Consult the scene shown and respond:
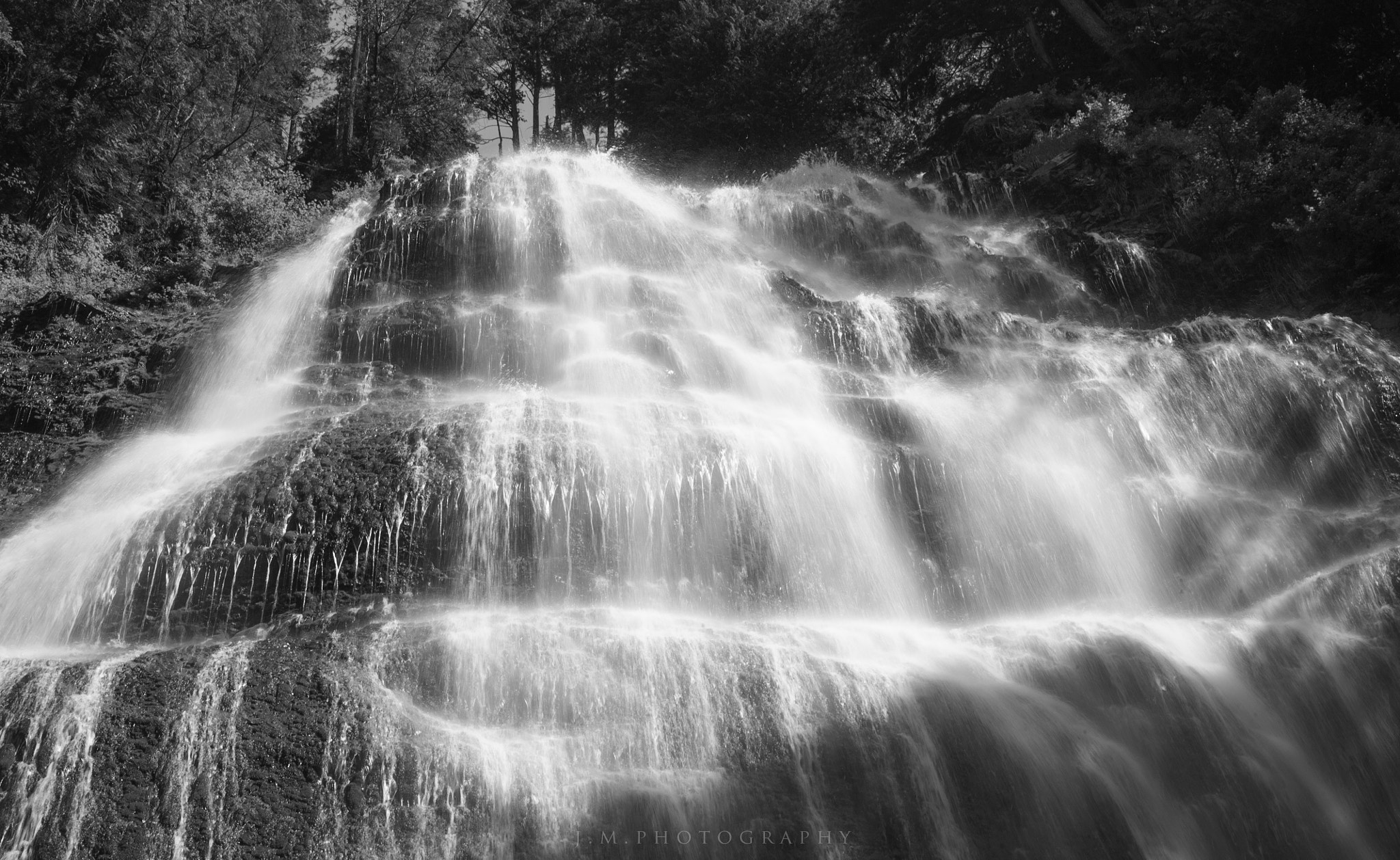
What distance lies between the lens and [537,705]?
7.33m

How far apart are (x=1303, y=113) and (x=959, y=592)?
11.8 m

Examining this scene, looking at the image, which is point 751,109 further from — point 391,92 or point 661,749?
point 661,749

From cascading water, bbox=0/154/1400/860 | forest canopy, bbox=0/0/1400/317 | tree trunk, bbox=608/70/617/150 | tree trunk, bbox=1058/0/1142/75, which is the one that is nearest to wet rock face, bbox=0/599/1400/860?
cascading water, bbox=0/154/1400/860

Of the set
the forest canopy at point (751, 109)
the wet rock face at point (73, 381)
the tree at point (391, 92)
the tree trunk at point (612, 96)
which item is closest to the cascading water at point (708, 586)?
the wet rock face at point (73, 381)

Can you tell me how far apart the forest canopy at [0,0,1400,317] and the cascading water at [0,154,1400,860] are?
4.21 meters

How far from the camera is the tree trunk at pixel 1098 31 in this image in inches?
816

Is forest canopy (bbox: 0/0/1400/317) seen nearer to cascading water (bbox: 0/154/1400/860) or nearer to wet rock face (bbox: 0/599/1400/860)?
cascading water (bbox: 0/154/1400/860)

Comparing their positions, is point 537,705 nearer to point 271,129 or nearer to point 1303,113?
point 1303,113

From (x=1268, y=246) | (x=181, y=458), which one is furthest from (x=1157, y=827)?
(x=1268, y=246)

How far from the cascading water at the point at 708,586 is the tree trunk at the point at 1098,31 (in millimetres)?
9693

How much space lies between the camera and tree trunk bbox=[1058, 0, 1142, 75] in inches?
816

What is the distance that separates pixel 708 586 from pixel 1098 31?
18.8 meters

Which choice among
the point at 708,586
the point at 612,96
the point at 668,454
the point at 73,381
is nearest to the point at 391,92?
the point at 612,96

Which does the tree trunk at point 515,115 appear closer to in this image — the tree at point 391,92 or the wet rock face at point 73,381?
the tree at point 391,92
